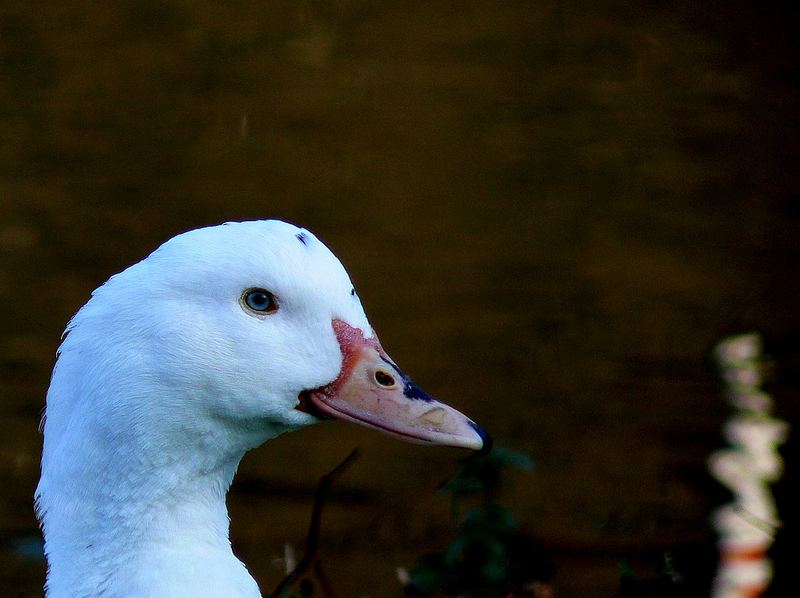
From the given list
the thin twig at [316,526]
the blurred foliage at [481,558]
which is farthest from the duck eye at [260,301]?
the blurred foliage at [481,558]

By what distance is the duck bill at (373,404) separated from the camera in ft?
7.08

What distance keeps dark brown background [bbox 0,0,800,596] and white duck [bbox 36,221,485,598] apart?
2.17 meters

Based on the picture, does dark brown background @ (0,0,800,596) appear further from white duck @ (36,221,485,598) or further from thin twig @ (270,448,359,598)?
white duck @ (36,221,485,598)

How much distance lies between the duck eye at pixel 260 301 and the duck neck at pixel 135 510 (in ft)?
0.69

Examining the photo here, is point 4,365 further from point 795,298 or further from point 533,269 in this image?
point 795,298

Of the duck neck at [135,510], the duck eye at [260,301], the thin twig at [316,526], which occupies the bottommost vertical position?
the thin twig at [316,526]

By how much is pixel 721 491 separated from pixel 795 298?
1658 millimetres

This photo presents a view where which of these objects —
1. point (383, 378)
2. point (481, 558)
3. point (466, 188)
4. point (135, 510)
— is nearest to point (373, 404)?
point (383, 378)

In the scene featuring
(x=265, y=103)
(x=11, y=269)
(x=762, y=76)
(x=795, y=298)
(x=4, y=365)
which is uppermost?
(x=762, y=76)

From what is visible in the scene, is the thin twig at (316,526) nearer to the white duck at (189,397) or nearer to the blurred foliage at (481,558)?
the blurred foliage at (481,558)

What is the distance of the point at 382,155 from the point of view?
4895 mm

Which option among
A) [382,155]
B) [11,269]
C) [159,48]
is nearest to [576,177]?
[382,155]

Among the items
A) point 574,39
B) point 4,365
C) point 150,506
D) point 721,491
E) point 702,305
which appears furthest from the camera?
point 574,39

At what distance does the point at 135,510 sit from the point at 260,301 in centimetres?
39
